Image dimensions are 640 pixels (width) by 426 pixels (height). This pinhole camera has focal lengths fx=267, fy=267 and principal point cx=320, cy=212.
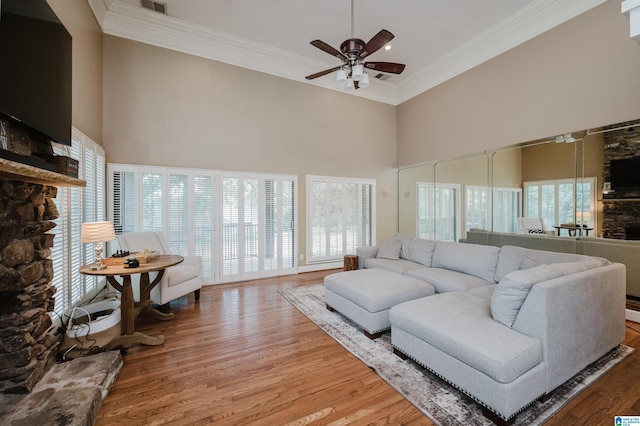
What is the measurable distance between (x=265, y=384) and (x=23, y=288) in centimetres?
182

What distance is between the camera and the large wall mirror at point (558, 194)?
10.8ft

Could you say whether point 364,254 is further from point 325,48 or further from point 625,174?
point 625,174

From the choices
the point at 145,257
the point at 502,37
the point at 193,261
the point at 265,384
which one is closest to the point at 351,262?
the point at 193,261

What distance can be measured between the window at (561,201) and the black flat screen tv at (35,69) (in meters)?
5.79

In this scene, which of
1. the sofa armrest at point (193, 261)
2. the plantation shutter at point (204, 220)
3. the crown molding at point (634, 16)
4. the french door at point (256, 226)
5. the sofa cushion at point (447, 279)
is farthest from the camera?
the french door at point (256, 226)

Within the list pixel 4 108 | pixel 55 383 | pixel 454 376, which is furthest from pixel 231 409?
pixel 4 108

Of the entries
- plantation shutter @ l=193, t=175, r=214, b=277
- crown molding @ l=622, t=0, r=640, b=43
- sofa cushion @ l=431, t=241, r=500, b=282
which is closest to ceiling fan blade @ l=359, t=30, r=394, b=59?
crown molding @ l=622, t=0, r=640, b=43

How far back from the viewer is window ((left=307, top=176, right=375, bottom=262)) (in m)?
5.71

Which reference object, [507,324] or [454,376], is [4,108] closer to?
[454,376]

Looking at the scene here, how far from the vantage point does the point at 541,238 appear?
161 inches

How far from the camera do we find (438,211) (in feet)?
20.2

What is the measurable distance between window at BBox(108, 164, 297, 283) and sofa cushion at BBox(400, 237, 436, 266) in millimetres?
2211

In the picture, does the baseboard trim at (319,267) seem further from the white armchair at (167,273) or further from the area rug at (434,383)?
the area rug at (434,383)

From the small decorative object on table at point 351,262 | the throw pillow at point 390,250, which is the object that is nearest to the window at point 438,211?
the throw pillow at point 390,250
